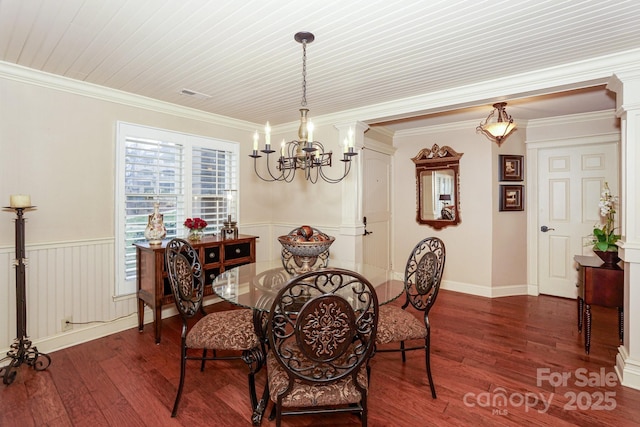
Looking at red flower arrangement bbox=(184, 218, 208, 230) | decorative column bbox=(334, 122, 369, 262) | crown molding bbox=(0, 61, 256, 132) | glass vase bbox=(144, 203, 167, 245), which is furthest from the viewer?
decorative column bbox=(334, 122, 369, 262)

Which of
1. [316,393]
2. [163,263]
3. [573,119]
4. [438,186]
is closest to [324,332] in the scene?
[316,393]

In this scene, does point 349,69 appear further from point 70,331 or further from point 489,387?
point 70,331

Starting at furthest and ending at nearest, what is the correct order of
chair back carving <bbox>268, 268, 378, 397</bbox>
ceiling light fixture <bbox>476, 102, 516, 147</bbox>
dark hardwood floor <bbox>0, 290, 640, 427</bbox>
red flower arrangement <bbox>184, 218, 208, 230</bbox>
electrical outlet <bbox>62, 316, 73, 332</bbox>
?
ceiling light fixture <bbox>476, 102, 516, 147</bbox> → red flower arrangement <bbox>184, 218, 208, 230</bbox> → electrical outlet <bbox>62, 316, 73, 332</bbox> → dark hardwood floor <bbox>0, 290, 640, 427</bbox> → chair back carving <bbox>268, 268, 378, 397</bbox>

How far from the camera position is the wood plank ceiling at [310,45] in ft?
6.06

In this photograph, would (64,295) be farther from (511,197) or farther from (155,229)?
(511,197)

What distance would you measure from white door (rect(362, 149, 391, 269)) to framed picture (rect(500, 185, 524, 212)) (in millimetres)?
1602

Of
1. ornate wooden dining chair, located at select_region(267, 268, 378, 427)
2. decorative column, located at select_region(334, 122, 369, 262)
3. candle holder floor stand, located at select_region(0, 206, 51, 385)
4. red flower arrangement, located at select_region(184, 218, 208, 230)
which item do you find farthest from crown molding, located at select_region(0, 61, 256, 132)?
ornate wooden dining chair, located at select_region(267, 268, 378, 427)

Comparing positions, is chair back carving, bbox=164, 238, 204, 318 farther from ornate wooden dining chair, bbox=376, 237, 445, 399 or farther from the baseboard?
the baseboard

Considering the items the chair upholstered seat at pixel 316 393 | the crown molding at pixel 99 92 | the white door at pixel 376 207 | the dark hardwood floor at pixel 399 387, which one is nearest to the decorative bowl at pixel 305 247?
the chair upholstered seat at pixel 316 393

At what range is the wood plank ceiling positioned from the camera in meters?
1.85

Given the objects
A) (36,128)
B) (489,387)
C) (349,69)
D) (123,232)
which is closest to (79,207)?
(123,232)

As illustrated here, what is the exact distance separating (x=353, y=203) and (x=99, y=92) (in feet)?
9.45

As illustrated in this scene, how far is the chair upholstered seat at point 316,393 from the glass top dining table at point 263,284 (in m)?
0.41

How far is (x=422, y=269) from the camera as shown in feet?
8.22
